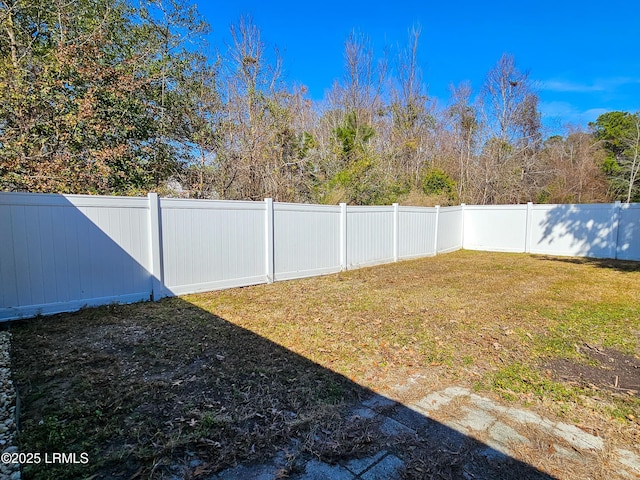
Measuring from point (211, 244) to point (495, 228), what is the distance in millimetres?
9979

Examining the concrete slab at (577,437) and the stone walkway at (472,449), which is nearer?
the stone walkway at (472,449)

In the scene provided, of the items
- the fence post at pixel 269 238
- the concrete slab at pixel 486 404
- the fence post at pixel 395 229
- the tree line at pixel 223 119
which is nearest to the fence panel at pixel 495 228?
the tree line at pixel 223 119

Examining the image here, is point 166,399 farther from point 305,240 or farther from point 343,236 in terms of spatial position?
point 343,236

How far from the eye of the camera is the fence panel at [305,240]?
21.4 feet

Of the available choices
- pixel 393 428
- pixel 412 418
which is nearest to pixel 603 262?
pixel 412 418

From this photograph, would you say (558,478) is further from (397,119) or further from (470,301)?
(397,119)

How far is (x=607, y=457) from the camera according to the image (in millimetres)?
1828

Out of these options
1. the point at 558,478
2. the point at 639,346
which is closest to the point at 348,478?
the point at 558,478

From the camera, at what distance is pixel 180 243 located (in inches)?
209

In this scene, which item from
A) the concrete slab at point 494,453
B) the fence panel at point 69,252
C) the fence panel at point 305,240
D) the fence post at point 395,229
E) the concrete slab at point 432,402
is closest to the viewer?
the concrete slab at point 494,453

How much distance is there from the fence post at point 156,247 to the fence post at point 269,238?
6.09ft

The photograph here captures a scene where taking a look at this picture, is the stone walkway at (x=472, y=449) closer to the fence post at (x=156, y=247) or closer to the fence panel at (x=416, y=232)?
the fence post at (x=156, y=247)

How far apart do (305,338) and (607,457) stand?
8.25ft

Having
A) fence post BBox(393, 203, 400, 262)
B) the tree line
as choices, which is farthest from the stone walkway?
the tree line
